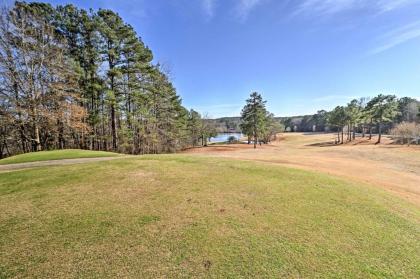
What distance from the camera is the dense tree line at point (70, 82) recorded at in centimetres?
1570

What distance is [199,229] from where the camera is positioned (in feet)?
14.5

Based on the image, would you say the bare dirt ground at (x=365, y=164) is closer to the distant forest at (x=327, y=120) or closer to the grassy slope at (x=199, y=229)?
the grassy slope at (x=199, y=229)

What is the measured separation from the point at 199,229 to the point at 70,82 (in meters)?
19.7

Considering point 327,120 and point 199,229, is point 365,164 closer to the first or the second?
point 199,229

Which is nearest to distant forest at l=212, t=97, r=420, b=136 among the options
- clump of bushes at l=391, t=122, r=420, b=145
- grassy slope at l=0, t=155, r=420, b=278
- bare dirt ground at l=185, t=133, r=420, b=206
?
clump of bushes at l=391, t=122, r=420, b=145

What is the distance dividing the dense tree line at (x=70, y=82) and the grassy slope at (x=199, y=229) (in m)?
11.8

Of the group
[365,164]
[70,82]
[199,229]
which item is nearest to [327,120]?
[365,164]

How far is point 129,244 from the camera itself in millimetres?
3859

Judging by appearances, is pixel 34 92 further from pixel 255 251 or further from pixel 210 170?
pixel 255 251

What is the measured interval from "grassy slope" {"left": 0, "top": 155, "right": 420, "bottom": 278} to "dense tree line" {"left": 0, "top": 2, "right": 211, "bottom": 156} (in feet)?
38.6

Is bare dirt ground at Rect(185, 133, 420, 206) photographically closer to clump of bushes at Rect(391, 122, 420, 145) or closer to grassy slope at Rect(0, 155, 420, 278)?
grassy slope at Rect(0, 155, 420, 278)

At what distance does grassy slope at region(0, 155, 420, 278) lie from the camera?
3389 mm

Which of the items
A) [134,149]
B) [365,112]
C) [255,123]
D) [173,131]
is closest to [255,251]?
[134,149]

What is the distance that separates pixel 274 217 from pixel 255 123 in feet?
119
